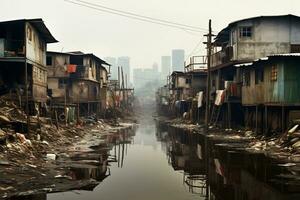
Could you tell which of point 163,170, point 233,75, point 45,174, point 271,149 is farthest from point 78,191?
point 233,75

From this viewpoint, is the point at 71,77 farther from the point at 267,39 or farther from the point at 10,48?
the point at 267,39

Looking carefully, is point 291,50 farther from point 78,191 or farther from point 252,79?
point 78,191

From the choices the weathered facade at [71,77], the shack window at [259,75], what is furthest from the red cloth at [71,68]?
the shack window at [259,75]

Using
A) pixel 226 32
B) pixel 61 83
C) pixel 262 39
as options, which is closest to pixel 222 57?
pixel 226 32

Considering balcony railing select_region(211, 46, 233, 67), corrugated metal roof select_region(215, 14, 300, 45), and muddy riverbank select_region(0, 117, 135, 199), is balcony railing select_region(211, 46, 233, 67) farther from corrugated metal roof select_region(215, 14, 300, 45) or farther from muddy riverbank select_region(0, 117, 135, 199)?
muddy riverbank select_region(0, 117, 135, 199)

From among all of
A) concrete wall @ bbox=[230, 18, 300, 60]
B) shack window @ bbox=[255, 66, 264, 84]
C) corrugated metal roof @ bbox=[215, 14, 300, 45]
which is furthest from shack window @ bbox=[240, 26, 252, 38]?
shack window @ bbox=[255, 66, 264, 84]

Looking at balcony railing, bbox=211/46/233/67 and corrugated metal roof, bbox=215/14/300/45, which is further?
balcony railing, bbox=211/46/233/67

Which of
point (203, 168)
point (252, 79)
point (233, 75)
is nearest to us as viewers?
point (203, 168)

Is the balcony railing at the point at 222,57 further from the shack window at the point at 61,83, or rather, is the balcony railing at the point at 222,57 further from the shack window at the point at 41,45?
the shack window at the point at 41,45
